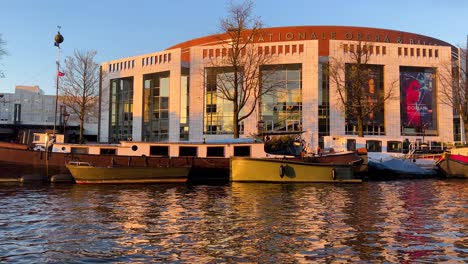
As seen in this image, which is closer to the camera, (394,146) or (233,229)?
(233,229)

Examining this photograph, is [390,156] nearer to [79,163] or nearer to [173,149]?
[173,149]

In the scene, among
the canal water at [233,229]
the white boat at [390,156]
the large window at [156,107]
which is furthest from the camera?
the large window at [156,107]

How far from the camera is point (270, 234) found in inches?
419

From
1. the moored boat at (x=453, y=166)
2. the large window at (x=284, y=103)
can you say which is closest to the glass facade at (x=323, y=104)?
the large window at (x=284, y=103)

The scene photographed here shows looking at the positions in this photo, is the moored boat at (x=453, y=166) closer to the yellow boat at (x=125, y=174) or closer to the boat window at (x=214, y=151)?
the boat window at (x=214, y=151)

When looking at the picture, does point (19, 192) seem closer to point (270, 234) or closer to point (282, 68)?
point (270, 234)

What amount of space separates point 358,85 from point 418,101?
1331cm

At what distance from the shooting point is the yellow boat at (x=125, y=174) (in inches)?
1007

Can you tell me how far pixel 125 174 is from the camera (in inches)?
1027

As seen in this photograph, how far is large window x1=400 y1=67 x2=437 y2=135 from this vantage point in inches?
2109

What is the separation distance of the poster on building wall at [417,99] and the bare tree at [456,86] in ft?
4.80

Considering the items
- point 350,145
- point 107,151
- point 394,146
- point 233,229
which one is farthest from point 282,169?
point 394,146

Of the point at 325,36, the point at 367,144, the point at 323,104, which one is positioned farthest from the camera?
the point at 325,36

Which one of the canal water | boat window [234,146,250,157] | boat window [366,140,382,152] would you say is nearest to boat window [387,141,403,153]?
boat window [366,140,382,152]
